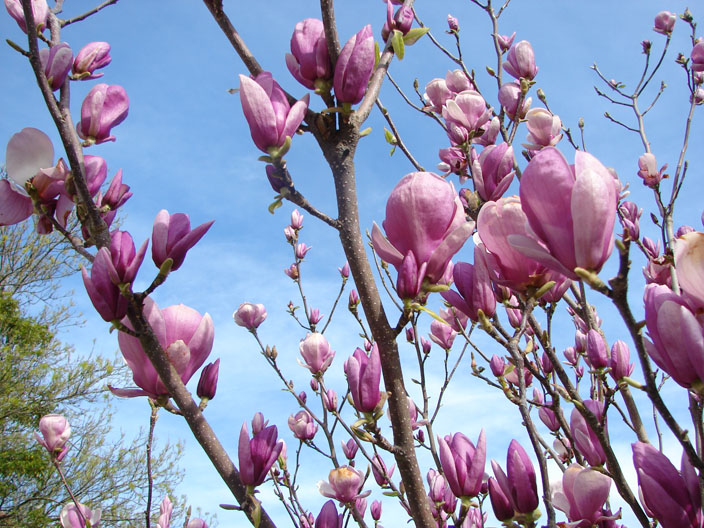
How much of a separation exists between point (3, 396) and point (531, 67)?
35.7ft

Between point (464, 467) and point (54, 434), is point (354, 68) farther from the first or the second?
point (54, 434)

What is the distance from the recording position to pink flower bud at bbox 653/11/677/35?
11.2 feet

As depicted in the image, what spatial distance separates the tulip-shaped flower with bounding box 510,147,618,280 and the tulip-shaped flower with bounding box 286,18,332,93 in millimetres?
433

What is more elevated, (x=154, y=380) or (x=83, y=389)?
(x=83, y=389)

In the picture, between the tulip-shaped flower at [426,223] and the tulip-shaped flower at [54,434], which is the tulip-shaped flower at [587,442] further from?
the tulip-shaped flower at [54,434]

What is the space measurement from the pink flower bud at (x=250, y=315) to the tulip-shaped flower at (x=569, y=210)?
285 centimetres

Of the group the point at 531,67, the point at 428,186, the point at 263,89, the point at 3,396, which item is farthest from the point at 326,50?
the point at 3,396

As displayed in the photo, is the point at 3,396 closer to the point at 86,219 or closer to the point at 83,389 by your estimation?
the point at 83,389

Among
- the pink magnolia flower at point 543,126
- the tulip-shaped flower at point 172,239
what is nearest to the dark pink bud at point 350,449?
the pink magnolia flower at point 543,126

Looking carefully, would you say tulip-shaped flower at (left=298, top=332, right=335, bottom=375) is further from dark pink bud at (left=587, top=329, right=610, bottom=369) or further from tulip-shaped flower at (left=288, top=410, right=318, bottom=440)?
dark pink bud at (left=587, top=329, right=610, bottom=369)

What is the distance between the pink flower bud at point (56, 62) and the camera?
0.98m

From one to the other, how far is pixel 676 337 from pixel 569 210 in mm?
214

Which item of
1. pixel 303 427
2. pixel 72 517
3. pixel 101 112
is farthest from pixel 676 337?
pixel 303 427

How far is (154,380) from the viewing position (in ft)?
2.78
